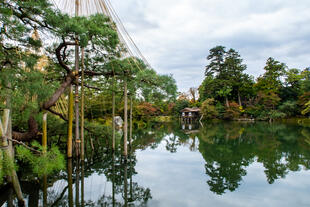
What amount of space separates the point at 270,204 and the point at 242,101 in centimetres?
2544

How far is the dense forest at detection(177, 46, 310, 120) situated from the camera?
23.8m

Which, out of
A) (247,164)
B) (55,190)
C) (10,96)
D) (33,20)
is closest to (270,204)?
(247,164)

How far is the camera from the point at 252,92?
84.1 feet

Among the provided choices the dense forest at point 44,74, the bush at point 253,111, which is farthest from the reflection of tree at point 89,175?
the bush at point 253,111

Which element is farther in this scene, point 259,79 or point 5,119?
point 259,79

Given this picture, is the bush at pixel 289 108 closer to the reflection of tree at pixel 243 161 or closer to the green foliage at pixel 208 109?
the green foliage at pixel 208 109

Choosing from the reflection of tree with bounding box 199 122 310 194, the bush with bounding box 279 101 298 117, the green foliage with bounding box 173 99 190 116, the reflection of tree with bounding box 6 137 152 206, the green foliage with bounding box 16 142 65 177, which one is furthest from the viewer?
the green foliage with bounding box 173 99 190 116

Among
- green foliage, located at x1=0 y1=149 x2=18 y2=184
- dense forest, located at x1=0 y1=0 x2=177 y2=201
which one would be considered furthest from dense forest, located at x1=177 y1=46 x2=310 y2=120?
green foliage, located at x1=0 y1=149 x2=18 y2=184

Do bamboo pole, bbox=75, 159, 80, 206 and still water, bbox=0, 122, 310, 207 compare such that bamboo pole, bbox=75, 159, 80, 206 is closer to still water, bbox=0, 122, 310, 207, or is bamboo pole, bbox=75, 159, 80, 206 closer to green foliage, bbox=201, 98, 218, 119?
still water, bbox=0, 122, 310, 207

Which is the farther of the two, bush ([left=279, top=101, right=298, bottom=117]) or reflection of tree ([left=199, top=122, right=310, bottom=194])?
bush ([left=279, top=101, right=298, bottom=117])

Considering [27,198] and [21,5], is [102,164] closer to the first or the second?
[27,198]

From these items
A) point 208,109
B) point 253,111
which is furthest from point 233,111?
point 253,111

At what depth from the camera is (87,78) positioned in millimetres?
6543

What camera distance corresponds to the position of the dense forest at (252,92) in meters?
23.8
